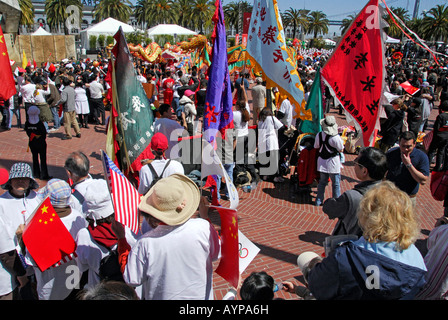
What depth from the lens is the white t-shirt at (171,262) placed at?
7.11 ft

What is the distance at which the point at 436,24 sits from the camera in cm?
4409

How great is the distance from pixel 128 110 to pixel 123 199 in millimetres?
2384

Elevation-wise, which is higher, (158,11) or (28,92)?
(158,11)

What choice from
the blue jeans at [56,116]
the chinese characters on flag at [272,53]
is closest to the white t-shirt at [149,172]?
the chinese characters on flag at [272,53]

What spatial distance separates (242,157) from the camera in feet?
23.2

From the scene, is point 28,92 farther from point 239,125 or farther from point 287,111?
point 287,111

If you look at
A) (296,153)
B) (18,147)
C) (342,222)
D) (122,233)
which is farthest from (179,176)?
(18,147)

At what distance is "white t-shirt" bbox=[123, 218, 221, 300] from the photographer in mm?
2168

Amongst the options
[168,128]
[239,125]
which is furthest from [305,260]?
[239,125]

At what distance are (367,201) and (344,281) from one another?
51 cm

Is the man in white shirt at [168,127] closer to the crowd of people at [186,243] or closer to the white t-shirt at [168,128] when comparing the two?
the white t-shirt at [168,128]

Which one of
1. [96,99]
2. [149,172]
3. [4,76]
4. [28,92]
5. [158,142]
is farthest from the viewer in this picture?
[96,99]

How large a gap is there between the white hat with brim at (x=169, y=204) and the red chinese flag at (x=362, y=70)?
288 cm

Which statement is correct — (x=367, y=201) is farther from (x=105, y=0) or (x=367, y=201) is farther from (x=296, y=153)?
(x=105, y=0)
